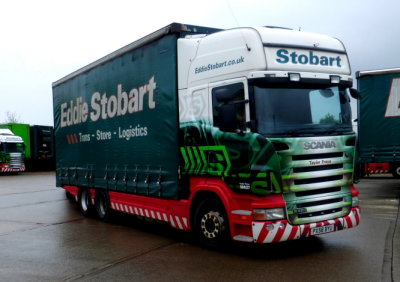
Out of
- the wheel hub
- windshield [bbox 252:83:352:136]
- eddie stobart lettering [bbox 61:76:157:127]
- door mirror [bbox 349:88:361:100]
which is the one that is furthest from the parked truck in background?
windshield [bbox 252:83:352:136]

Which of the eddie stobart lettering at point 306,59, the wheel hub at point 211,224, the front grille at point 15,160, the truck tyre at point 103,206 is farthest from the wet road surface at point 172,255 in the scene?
the front grille at point 15,160

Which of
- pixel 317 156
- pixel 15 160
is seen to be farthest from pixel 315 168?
pixel 15 160

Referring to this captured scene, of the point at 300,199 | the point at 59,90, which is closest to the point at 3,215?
the point at 59,90

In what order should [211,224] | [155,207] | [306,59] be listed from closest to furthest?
[306,59] < [211,224] < [155,207]

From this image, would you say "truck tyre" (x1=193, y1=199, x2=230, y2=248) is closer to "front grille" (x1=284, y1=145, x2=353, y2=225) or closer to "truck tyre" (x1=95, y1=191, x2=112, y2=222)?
"front grille" (x1=284, y1=145, x2=353, y2=225)

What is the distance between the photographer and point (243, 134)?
6547 millimetres

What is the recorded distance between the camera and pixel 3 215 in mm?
12562

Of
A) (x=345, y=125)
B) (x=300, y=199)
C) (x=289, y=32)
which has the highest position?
(x=289, y=32)

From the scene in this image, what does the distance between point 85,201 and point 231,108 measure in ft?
21.5

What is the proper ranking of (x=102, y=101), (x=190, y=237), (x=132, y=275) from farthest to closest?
1. (x=102, y=101)
2. (x=190, y=237)
3. (x=132, y=275)

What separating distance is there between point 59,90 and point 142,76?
5.00 m

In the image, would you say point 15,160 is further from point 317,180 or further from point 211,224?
→ point 317,180

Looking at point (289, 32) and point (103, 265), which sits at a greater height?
point (289, 32)

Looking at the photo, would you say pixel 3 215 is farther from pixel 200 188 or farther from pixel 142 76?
pixel 200 188
